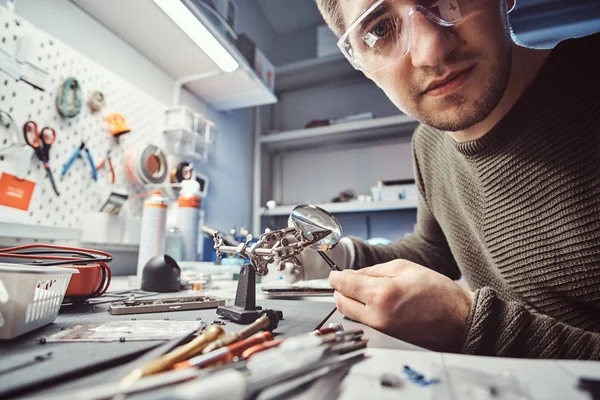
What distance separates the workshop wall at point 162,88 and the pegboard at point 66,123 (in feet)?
0.16

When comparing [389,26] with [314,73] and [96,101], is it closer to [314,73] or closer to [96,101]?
[96,101]

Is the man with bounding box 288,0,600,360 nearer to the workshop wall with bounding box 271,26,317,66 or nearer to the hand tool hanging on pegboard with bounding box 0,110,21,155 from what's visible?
the hand tool hanging on pegboard with bounding box 0,110,21,155

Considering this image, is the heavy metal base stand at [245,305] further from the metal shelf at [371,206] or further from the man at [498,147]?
the metal shelf at [371,206]

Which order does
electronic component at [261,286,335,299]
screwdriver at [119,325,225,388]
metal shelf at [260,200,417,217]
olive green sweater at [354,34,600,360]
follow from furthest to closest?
metal shelf at [260,200,417,217] → electronic component at [261,286,335,299] → olive green sweater at [354,34,600,360] → screwdriver at [119,325,225,388]

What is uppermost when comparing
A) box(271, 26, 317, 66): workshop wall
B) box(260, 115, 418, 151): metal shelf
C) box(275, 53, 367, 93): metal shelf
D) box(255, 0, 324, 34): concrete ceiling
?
box(255, 0, 324, 34): concrete ceiling

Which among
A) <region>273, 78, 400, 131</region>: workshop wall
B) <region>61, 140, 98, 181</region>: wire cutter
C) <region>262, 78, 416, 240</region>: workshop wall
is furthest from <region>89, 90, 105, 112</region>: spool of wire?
<region>273, 78, 400, 131</region>: workshop wall

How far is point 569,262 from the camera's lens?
620 mm

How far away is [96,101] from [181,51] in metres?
0.45

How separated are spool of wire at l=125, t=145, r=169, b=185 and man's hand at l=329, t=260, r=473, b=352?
3.50ft

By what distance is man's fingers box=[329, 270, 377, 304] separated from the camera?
46 cm

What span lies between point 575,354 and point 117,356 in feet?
1.71

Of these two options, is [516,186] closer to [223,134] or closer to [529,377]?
[529,377]

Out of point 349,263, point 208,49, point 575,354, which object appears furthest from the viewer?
point 208,49

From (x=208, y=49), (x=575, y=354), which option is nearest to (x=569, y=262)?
(x=575, y=354)
